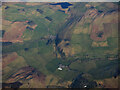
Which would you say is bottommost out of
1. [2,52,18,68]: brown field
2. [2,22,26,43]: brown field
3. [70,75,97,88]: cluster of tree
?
[70,75,97,88]: cluster of tree

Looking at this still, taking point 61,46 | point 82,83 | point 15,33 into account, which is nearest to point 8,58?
point 15,33

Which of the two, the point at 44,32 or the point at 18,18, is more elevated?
the point at 18,18

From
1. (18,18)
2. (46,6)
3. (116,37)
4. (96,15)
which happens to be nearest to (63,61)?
(116,37)

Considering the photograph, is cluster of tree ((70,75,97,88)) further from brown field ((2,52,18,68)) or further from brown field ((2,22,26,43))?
brown field ((2,22,26,43))

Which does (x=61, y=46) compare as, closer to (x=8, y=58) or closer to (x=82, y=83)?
(x=82, y=83)

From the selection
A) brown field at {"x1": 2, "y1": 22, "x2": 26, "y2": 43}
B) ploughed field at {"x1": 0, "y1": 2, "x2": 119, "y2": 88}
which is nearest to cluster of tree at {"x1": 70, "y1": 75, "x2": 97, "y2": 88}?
ploughed field at {"x1": 0, "y1": 2, "x2": 119, "y2": 88}

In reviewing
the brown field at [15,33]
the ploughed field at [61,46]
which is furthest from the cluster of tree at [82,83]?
the brown field at [15,33]

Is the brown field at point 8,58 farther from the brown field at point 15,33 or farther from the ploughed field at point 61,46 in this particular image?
the brown field at point 15,33

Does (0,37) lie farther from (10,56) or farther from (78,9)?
(78,9)
